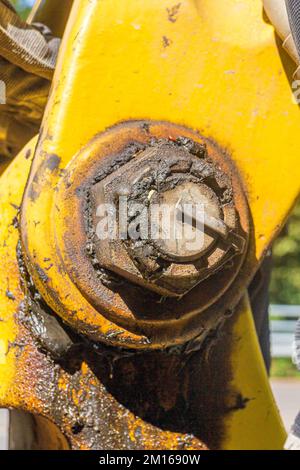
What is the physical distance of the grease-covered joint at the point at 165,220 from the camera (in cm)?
125

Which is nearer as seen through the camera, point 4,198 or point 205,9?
point 205,9

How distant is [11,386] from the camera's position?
149 cm

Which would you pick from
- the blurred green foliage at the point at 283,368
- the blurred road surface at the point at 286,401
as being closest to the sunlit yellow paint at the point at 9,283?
the blurred road surface at the point at 286,401

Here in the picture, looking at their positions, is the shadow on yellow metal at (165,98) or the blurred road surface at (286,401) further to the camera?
the blurred road surface at (286,401)

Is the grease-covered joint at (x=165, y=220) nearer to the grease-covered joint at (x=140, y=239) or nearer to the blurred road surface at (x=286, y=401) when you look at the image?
the grease-covered joint at (x=140, y=239)

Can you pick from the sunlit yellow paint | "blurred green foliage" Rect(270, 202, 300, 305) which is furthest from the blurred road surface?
the sunlit yellow paint

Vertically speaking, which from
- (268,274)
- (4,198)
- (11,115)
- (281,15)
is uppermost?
(281,15)

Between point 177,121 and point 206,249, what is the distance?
27 centimetres

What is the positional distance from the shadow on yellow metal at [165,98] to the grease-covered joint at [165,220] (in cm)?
9

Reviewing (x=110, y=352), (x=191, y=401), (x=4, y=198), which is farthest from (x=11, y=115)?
(x=191, y=401)

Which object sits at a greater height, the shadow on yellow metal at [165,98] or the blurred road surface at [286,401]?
the shadow on yellow metal at [165,98]

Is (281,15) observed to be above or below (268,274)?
above

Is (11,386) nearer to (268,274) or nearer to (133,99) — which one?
(133,99)

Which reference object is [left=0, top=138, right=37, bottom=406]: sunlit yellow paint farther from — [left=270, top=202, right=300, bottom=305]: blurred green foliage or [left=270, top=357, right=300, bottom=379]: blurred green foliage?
[left=270, top=202, right=300, bottom=305]: blurred green foliage
